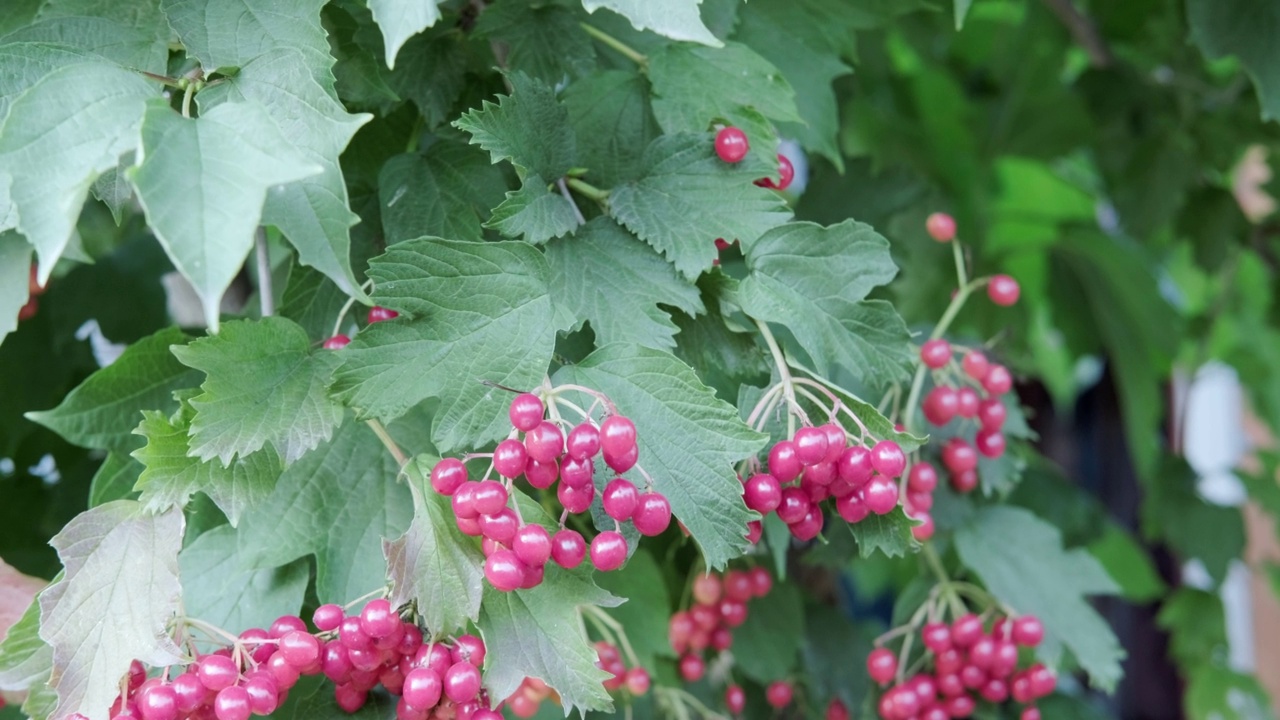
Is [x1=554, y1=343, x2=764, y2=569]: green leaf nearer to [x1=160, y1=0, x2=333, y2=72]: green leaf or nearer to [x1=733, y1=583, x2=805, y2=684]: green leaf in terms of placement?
[x1=160, y1=0, x2=333, y2=72]: green leaf

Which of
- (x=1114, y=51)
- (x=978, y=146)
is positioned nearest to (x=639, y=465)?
(x=978, y=146)

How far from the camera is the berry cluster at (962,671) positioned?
0.77 meters

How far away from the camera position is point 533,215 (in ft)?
1.76

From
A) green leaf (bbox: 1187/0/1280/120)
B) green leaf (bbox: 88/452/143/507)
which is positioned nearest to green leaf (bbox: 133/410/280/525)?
green leaf (bbox: 88/452/143/507)

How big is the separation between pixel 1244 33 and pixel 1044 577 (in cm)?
49

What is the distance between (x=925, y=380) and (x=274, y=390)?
1.60 feet

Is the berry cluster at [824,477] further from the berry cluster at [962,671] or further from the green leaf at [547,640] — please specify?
the berry cluster at [962,671]

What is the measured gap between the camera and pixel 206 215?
39cm

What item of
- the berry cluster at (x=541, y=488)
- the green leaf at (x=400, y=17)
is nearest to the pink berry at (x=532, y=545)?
the berry cluster at (x=541, y=488)

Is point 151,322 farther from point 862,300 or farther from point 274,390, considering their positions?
point 862,300

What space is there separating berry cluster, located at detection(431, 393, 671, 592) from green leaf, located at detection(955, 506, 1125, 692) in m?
0.42

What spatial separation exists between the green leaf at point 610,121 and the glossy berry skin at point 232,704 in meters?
0.34

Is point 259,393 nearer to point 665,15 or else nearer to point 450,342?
point 450,342

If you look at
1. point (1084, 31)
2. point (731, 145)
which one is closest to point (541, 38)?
point (731, 145)
